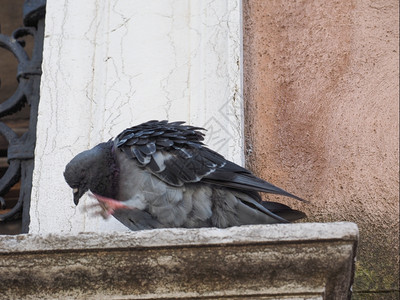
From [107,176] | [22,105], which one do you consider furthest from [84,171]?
[22,105]

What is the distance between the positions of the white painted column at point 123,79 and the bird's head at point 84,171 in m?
0.15

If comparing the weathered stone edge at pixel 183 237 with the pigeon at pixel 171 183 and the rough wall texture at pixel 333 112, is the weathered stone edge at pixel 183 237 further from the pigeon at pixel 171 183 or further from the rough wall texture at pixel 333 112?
the rough wall texture at pixel 333 112

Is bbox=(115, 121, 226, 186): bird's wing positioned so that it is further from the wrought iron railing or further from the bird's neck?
the wrought iron railing

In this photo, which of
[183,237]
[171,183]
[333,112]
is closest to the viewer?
[183,237]

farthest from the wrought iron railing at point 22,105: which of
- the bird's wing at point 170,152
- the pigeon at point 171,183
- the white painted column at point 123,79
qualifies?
the bird's wing at point 170,152

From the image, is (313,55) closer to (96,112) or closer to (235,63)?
(235,63)

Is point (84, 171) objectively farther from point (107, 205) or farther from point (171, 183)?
point (171, 183)

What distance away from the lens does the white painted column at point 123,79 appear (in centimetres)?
246

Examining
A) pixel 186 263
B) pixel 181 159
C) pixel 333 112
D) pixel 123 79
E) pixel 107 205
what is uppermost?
pixel 123 79

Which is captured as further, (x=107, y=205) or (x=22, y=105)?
(x=22, y=105)

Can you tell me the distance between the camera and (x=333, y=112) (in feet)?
8.36

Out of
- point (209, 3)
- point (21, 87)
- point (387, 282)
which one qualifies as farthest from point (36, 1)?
point (387, 282)

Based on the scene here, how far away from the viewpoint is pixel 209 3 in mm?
2705

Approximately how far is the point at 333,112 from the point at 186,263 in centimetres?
93
